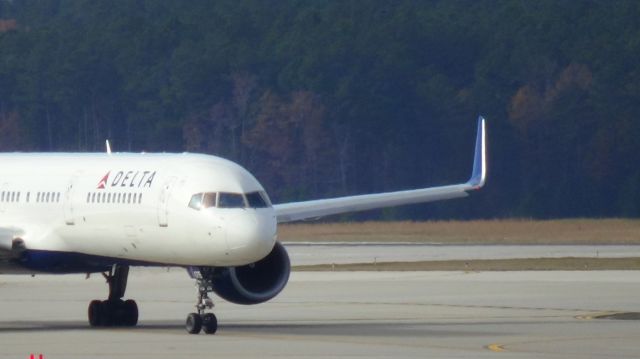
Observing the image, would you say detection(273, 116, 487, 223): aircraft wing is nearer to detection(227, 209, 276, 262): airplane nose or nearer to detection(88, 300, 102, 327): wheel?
detection(88, 300, 102, 327): wheel

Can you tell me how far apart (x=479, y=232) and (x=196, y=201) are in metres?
48.1

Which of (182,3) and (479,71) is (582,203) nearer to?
Result: (479,71)

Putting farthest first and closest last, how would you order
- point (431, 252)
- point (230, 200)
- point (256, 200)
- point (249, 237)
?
point (431, 252), point (256, 200), point (230, 200), point (249, 237)

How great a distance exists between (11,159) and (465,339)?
9.99m

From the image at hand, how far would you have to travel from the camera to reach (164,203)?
27078 millimetres

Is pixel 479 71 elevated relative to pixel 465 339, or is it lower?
elevated

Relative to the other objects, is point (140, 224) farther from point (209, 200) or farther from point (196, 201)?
point (209, 200)

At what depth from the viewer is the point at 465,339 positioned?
25.6 meters

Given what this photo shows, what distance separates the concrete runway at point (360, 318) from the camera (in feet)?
78.4

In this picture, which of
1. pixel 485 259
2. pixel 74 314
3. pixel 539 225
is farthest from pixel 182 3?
pixel 74 314

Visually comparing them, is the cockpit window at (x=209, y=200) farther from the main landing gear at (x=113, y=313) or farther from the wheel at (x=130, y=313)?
the wheel at (x=130, y=313)

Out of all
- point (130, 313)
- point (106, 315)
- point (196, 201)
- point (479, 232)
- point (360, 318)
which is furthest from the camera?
point (479, 232)

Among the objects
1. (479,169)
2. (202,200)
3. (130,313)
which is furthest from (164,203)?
(479,169)

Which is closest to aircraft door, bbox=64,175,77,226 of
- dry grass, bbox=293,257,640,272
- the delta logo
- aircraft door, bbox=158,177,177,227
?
the delta logo
